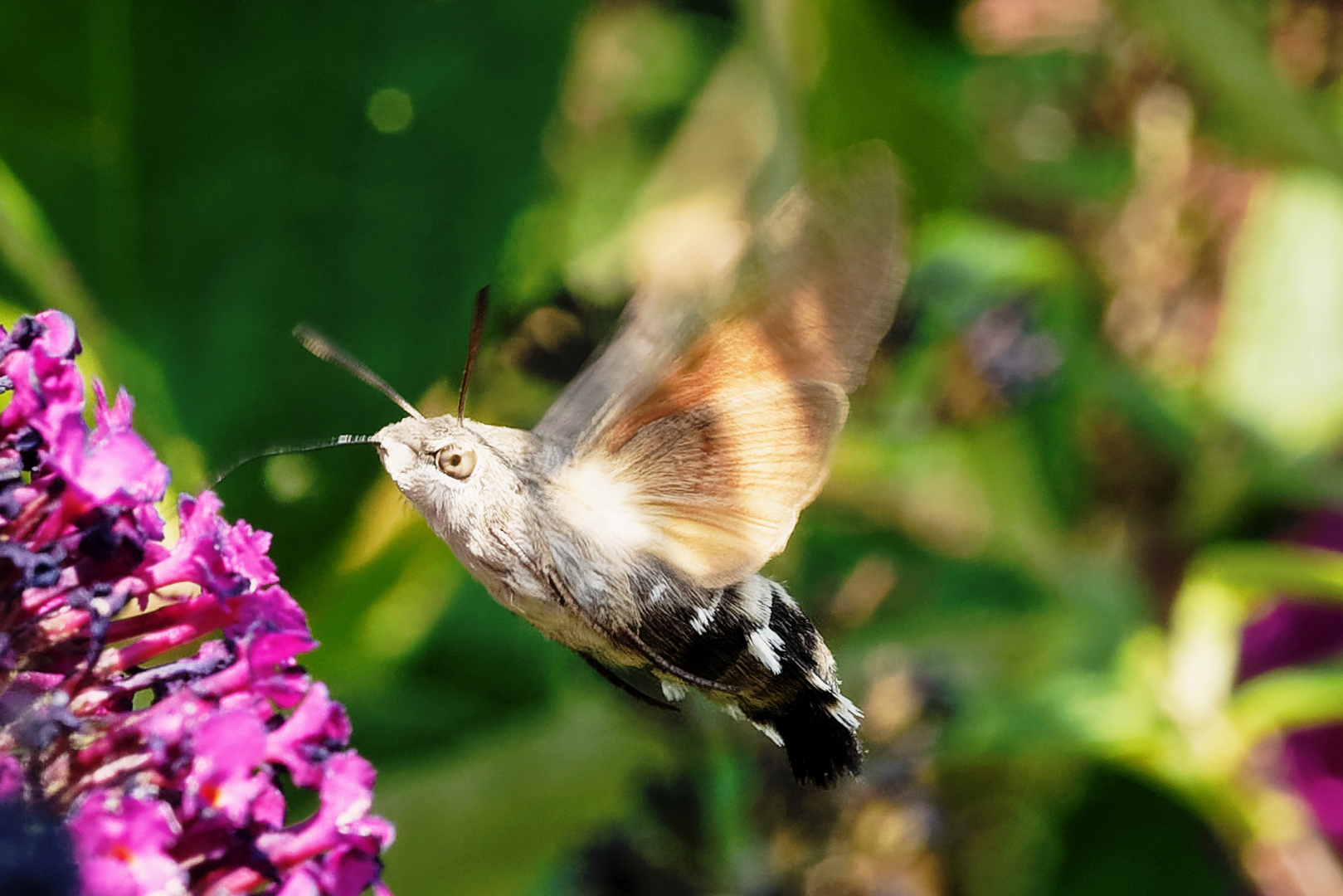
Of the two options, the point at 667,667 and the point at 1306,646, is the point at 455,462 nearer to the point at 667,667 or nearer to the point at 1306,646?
the point at 667,667

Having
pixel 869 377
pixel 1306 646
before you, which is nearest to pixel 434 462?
pixel 869 377

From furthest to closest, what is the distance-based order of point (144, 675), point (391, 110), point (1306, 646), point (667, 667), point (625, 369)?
point (1306, 646)
point (391, 110)
point (625, 369)
point (667, 667)
point (144, 675)

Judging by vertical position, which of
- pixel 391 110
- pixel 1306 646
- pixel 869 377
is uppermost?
pixel 391 110

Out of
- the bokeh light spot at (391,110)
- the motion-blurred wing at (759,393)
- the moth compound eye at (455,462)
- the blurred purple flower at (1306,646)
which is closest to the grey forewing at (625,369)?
the motion-blurred wing at (759,393)

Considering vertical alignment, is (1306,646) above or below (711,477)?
below

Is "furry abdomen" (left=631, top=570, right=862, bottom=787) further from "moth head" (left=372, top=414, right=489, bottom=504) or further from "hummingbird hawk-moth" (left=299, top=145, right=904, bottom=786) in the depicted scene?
"moth head" (left=372, top=414, right=489, bottom=504)

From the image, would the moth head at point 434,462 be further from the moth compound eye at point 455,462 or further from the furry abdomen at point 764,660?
the furry abdomen at point 764,660
